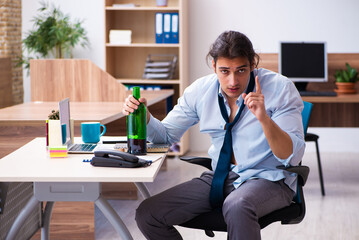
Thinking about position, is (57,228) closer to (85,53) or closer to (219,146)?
(219,146)

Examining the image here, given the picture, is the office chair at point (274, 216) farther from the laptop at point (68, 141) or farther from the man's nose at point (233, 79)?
the laptop at point (68, 141)

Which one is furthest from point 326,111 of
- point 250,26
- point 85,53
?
point 85,53

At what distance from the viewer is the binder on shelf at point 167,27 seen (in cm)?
566

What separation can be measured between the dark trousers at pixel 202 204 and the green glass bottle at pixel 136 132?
0.68ft

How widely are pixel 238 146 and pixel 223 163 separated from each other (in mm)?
96

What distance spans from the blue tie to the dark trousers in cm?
3

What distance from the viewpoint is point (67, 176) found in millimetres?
1854

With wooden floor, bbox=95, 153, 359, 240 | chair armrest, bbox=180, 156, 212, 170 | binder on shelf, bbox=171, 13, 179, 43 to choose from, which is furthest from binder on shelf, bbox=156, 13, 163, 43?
chair armrest, bbox=180, 156, 212, 170

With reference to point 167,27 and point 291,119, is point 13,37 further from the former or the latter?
point 291,119

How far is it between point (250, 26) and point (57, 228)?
11.4 ft

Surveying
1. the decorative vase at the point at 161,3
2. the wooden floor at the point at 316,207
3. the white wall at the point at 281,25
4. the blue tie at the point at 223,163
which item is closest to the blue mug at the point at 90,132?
the blue tie at the point at 223,163

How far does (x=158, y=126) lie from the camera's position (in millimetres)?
2357

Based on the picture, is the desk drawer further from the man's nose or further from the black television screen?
the black television screen

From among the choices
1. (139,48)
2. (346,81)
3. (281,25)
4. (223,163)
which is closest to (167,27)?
(139,48)
